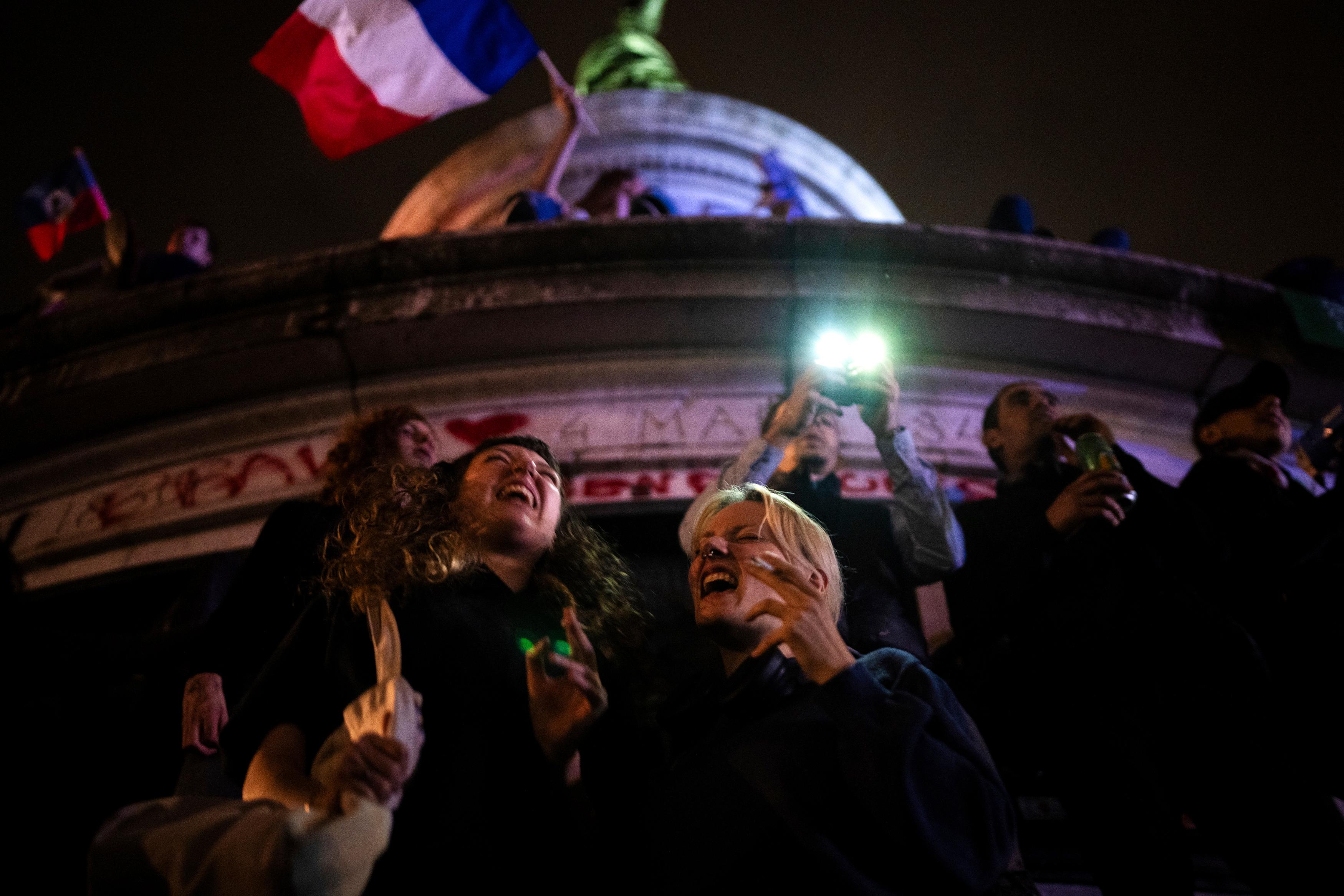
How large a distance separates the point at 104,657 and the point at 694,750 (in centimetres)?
353

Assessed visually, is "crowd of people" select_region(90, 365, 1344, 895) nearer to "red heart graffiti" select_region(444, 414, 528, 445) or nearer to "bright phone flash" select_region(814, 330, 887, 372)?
"bright phone flash" select_region(814, 330, 887, 372)

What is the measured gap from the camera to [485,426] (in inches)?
217

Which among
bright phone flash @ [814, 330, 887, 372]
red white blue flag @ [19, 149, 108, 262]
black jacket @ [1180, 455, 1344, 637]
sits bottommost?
black jacket @ [1180, 455, 1344, 637]

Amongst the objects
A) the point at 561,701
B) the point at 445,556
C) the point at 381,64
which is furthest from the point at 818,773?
the point at 381,64

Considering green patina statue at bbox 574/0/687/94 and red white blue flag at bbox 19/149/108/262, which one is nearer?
red white blue flag at bbox 19/149/108/262

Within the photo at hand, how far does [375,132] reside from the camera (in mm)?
6020

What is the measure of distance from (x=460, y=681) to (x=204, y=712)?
1.29 metres

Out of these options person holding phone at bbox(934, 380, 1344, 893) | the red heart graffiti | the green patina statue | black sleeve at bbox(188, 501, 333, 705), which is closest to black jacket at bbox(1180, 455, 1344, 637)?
person holding phone at bbox(934, 380, 1344, 893)

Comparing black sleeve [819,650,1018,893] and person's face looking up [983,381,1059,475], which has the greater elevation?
person's face looking up [983,381,1059,475]

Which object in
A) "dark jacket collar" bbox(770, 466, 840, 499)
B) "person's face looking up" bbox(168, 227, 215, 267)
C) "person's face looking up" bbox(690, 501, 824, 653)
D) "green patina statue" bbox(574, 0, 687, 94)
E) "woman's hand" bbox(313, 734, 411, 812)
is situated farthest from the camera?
"green patina statue" bbox(574, 0, 687, 94)

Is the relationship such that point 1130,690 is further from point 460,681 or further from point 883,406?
point 460,681

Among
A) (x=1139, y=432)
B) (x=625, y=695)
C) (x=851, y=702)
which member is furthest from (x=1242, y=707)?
(x=1139, y=432)

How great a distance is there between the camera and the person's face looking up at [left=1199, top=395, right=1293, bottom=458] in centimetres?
376

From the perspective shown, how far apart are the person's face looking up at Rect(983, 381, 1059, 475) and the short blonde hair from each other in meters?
1.60
